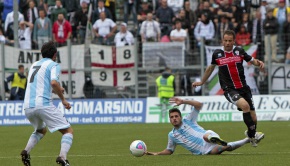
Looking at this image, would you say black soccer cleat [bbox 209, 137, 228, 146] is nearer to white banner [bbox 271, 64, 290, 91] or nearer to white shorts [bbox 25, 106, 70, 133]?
white shorts [bbox 25, 106, 70, 133]

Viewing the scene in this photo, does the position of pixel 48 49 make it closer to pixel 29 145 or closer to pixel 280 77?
pixel 29 145

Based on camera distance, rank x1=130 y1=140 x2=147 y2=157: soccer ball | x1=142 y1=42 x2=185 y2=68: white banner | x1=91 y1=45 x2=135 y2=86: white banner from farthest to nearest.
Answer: x1=91 y1=45 x2=135 y2=86: white banner → x1=142 y1=42 x2=185 y2=68: white banner → x1=130 y1=140 x2=147 y2=157: soccer ball

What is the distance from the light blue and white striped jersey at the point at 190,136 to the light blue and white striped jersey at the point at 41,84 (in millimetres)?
2989

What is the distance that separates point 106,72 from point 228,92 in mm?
14093

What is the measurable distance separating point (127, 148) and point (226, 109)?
→ 11178 mm

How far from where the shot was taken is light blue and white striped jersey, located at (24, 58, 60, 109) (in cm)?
1236

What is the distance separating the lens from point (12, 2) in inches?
1244

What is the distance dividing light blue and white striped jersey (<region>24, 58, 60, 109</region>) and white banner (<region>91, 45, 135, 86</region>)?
54.2ft

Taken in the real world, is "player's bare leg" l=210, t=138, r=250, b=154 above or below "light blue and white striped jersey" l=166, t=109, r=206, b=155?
below

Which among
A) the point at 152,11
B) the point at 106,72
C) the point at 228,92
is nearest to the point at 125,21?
the point at 152,11

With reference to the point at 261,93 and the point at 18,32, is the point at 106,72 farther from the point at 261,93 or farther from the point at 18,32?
the point at 261,93

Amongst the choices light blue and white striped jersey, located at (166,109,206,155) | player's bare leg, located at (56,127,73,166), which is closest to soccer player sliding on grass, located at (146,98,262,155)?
light blue and white striped jersey, located at (166,109,206,155)

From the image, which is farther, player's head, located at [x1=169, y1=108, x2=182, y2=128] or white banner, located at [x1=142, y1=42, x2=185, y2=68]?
white banner, located at [x1=142, y1=42, x2=185, y2=68]

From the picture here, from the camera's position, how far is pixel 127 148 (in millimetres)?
17172
